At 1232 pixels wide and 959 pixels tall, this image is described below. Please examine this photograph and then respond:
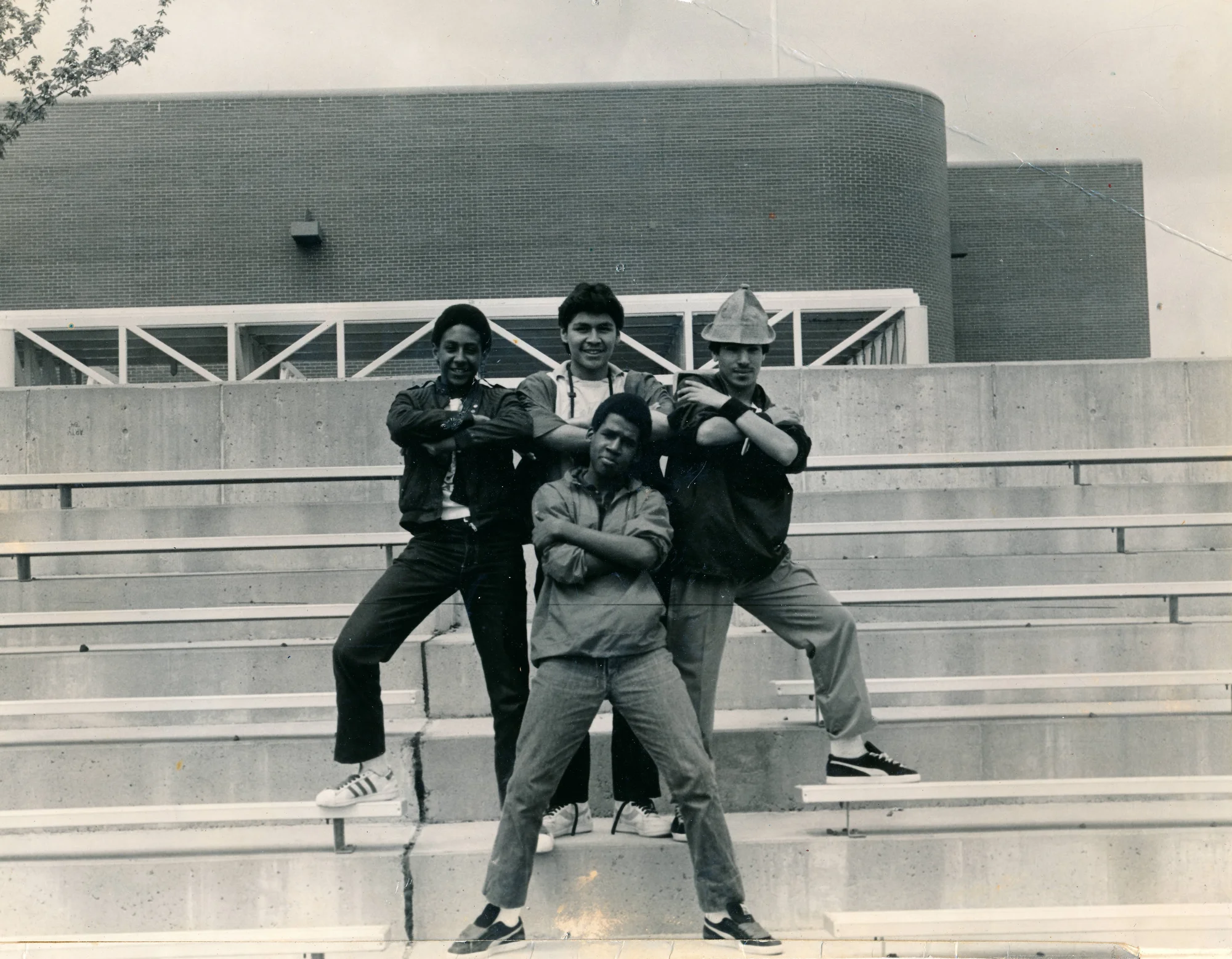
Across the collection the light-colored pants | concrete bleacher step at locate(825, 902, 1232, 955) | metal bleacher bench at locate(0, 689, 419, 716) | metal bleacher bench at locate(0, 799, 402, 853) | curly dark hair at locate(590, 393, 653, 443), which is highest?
curly dark hair at locate(590, 393, 653, 443)

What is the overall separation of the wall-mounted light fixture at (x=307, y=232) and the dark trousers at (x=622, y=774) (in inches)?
350

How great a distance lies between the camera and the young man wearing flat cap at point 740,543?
3625mm

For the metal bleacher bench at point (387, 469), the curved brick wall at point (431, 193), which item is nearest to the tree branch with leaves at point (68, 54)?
the metal bleacher bench at point (387, 469)

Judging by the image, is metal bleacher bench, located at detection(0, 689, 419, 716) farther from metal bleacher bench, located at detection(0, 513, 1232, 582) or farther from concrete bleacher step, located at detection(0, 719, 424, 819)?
metal bleacher bench, located at detection(0, 513, 1232, 582)

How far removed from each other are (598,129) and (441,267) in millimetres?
2163

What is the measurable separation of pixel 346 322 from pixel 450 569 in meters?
5.75

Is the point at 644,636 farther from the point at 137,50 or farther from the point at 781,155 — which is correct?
the point at 781,155

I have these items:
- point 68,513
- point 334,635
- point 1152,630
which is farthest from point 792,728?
point 68,513

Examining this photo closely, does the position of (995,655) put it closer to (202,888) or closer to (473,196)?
(202,888)

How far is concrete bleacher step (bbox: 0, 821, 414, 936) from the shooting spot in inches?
147

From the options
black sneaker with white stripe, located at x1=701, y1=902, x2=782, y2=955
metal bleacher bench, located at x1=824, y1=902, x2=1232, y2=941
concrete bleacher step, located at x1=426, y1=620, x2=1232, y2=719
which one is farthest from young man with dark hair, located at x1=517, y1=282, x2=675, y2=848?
concrete bleacher step, located at x1=426, y1=620, x2=1232, y2=719

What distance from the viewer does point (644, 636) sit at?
3.39m

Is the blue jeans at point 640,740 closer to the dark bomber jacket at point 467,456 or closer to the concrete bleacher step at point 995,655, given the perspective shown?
the dark bomber jacket at point 467,456

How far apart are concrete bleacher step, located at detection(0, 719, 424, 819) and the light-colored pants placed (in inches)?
45.0
